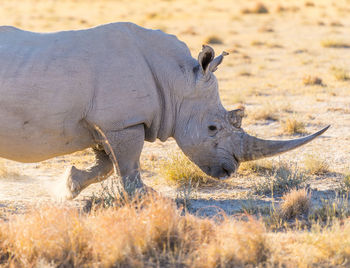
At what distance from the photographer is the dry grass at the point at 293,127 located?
10.6 metres

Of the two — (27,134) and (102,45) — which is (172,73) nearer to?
(102,45)

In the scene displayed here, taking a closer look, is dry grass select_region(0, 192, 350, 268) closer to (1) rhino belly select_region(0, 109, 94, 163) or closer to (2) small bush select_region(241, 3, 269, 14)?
(1) rhino belly select_region(0, 109, 94, 163)

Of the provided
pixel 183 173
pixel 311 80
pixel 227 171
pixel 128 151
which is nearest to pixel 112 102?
pixel 128 151

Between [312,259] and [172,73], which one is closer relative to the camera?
[312,259]

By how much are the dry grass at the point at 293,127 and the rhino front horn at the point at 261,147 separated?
3.95 metres

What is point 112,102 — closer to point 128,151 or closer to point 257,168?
point 128,151

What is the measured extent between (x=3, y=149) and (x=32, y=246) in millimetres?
1792

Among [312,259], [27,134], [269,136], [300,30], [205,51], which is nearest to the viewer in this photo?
[312,259]

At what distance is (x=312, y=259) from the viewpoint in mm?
4691

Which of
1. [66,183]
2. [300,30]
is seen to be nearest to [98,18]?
[300,30]

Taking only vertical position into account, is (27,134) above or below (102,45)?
below

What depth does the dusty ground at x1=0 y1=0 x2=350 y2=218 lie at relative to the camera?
25.2ft

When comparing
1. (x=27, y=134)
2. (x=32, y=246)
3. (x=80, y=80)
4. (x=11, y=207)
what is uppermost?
(x=80, y=80)

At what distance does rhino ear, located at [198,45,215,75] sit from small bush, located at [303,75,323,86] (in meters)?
8.64
